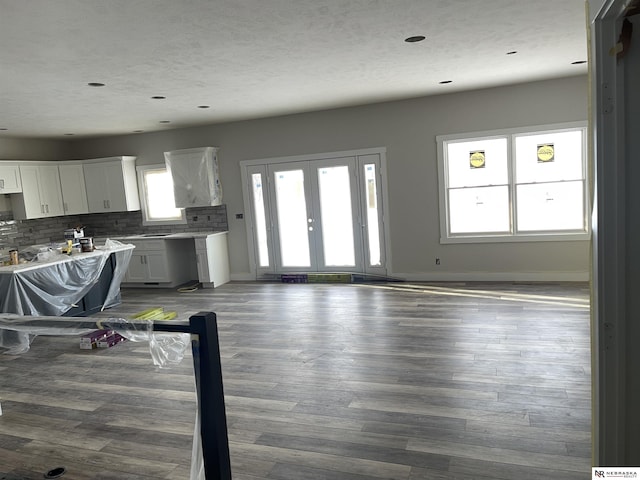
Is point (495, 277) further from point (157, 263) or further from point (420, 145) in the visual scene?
point (157, 263)

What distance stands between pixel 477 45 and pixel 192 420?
394 cm

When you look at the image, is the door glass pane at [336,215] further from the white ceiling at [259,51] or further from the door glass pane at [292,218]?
the white ceiling at [259,51]

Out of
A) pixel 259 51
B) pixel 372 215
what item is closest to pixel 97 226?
pixel 372 215

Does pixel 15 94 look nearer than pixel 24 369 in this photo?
No

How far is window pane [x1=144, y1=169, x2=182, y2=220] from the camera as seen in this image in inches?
325

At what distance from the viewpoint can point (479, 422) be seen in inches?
112

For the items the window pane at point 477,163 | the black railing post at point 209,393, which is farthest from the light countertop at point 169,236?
the black railing post at point 209,393

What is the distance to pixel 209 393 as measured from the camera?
1.88 meters

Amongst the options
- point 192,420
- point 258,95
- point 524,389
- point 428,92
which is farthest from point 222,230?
point 524,389

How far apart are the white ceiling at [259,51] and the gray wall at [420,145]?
37 centimetres

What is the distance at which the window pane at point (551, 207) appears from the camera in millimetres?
6180

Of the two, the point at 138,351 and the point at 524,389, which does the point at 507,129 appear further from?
the point at 138,351

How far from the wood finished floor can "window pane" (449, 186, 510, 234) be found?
4.56ft

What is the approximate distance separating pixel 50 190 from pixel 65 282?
125 inches
